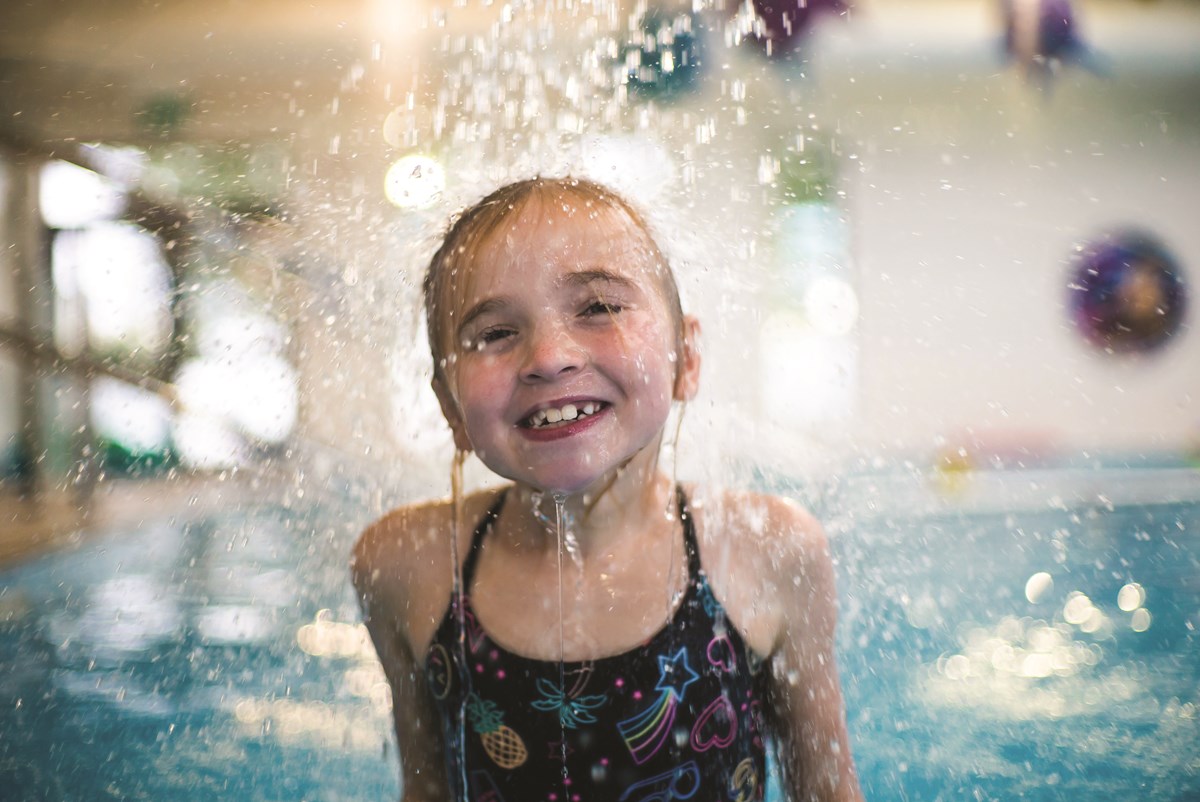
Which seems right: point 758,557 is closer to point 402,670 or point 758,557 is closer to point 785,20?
point 402,670

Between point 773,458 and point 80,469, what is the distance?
8.76ft

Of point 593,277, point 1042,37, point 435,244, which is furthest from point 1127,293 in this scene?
point 593,277

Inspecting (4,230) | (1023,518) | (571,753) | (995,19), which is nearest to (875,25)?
(995,19)

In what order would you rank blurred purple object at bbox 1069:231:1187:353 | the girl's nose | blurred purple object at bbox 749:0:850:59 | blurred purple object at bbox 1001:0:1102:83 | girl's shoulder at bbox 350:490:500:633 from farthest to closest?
blurred purple object at bbox 1069:231:1187:353, blurred purple object at bbox 1001:0:1102:83, blurred purple object at bbox 749:0:850:59, girl's shoulder at bbox 350:490:500:633, the girl's nose

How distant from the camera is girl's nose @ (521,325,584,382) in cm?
84

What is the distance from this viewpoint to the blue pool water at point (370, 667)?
1.65 metres

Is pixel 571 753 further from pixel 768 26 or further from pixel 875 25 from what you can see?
pixel 875 25

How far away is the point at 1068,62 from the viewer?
17.4 feet

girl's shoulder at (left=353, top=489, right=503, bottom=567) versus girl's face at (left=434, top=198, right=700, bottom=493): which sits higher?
girl's face at (left=434, top=198, right=700, bottom=493)

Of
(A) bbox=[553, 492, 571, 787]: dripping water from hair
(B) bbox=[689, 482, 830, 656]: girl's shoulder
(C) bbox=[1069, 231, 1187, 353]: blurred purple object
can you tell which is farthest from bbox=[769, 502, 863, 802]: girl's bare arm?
(C) bbox=[1069, 231, 1187, 353]: blurred purple object

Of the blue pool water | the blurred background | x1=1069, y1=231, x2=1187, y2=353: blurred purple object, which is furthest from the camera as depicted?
x1=1069, y1=231, x2=1187, y2=353: blurred purple object

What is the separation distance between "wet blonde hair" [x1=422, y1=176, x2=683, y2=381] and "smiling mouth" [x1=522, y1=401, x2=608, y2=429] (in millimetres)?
136

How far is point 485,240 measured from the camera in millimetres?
908

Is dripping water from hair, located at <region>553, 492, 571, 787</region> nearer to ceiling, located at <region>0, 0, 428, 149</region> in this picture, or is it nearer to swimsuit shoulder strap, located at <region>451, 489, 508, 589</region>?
swimsuit shoulder strap, located at <region>451, 489, 508, 589</region>
